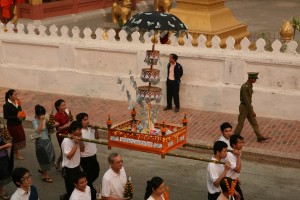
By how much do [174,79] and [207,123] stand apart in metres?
1.36

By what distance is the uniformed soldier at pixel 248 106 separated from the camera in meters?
12.5

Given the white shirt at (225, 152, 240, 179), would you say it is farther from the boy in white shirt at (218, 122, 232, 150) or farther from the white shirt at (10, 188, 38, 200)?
the white shirt at (10, 188, 38, 200)

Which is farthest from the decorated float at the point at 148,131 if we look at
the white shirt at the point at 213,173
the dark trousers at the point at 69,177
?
the white shirt at the point at 213,173

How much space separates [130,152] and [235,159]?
437cm

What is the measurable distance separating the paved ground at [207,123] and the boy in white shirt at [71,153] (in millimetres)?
3896

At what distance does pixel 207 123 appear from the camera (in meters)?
14.3

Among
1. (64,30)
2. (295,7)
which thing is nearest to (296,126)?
(64,30)

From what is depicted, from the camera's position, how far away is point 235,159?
8.94 metres

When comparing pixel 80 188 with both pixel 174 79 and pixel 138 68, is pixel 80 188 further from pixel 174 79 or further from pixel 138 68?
pixel 138 68

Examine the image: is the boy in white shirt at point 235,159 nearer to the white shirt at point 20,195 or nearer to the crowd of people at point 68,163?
the crowd of people at point 68,163

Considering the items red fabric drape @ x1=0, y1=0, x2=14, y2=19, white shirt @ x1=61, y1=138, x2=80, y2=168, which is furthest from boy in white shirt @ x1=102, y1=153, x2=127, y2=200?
red fabric drape @ x1=0, y1=0, x2=14, y2=19

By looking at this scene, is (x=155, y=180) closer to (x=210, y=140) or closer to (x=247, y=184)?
(x=247, y=184)

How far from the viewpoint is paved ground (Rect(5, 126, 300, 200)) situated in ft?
35.7

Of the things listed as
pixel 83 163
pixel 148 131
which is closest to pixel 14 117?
pixel 83 163
